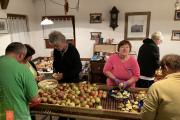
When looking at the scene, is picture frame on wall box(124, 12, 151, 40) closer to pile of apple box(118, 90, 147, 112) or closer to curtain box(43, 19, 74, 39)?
curtain box(43, 19, 74, 39)

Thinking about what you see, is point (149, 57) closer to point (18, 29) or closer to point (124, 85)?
point (124, 85)

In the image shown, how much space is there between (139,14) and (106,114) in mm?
3287

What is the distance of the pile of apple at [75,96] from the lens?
192 cm

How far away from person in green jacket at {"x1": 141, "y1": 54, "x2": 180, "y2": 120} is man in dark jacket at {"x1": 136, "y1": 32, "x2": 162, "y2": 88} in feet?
5.33

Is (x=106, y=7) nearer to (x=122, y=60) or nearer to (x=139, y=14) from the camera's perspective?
(x=139, y=14)

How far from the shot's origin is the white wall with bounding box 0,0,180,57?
4.29m

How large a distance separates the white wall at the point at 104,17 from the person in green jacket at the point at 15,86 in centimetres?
270

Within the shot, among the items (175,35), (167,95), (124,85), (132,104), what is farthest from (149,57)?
(175,35)

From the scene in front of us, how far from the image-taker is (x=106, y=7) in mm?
4555

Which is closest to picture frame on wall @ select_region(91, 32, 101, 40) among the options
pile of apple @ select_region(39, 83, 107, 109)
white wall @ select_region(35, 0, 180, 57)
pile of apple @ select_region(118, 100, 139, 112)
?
white wall @ select_region(35, 0, 180, 57)

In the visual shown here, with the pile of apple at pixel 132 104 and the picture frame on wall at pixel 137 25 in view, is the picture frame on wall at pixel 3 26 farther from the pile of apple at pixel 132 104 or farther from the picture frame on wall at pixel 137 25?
the pile of apple at pixel 132 104

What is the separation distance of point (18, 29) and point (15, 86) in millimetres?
3039

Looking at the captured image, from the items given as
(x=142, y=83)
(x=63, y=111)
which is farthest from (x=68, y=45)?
(x=142, y=83)

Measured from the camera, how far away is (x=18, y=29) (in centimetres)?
424
